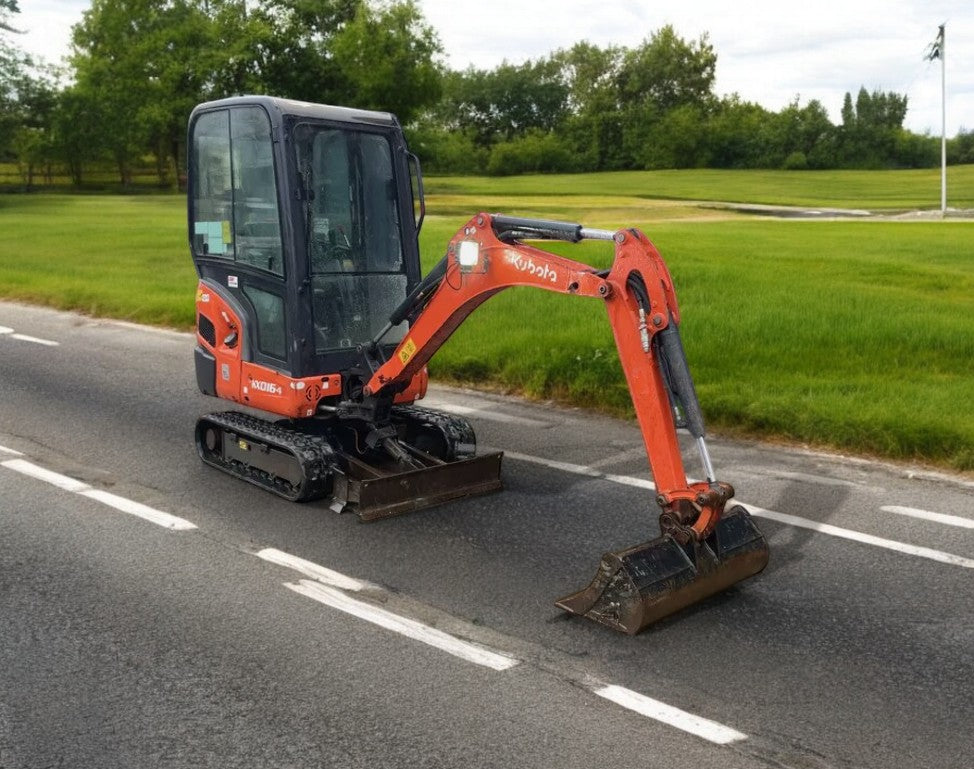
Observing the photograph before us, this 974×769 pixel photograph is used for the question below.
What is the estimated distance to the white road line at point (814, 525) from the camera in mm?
6641

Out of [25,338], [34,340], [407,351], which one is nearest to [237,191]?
[407,351]

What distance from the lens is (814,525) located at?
729 centimetres

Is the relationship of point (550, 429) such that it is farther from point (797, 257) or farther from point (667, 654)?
point (797, 257)

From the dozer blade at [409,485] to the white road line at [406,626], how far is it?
3.69 ft

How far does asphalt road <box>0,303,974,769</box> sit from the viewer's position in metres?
4.63

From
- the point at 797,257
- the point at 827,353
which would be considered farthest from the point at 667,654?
the point at 797,257

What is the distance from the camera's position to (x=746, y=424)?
9773mm

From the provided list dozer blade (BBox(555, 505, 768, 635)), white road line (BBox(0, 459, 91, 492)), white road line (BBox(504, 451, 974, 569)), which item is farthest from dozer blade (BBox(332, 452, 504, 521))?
white road line (BBox(0, 459, 91, 492))

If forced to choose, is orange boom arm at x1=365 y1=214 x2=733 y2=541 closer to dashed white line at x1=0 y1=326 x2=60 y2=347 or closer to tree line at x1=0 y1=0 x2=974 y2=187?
dashed white line at x1=0 y1=326 x2=60 y2=347

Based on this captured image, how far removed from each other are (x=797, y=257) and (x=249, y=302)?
16.1 m

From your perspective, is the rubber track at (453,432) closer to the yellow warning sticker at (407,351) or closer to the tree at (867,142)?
the yellow warning sticker at (407,351)

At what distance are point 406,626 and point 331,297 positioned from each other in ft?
9.91

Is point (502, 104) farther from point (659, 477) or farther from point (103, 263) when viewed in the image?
point (659, 477)

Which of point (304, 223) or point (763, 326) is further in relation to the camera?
point (763, 326)
